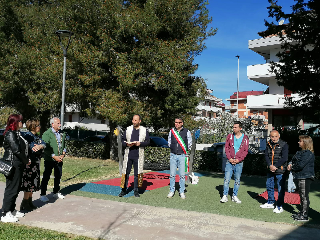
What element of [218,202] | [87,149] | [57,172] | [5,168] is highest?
[5,168]

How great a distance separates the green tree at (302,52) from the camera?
1061 centimetres

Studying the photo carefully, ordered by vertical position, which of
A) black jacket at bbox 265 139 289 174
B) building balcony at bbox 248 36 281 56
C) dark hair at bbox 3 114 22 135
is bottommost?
black jacket at bbox 265 139 289 174

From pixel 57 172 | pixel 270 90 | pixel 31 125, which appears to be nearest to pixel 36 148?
pixel 31 125

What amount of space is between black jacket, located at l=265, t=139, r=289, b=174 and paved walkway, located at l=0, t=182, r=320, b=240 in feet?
4.84

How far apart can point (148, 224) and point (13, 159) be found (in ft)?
8.22

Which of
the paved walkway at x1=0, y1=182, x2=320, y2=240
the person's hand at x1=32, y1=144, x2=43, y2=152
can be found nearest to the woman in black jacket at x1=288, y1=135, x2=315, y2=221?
the paved walkway at x1=0, y1=182, x2=320, y2=240

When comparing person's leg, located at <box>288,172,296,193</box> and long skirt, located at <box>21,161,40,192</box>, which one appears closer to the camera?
long skirt, located at <box>21,161,40,192</box>

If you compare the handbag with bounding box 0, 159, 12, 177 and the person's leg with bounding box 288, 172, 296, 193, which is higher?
the handbag with bounding box 0, 159, 12, 177

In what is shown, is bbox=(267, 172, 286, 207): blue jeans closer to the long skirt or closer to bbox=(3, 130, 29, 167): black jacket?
the long skirt

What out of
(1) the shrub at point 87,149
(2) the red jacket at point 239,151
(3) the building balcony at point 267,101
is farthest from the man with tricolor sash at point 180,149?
(3) the building balcony at point 267,101

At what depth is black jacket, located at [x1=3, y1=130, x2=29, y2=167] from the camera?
5.50 meters

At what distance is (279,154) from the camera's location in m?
6.82

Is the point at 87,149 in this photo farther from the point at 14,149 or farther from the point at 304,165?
the point at 304,165

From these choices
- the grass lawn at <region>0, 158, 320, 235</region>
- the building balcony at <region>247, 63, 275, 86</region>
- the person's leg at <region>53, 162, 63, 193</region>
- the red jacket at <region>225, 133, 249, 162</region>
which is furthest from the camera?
the building balcony at <region>247, 63, 275, 86</region>
